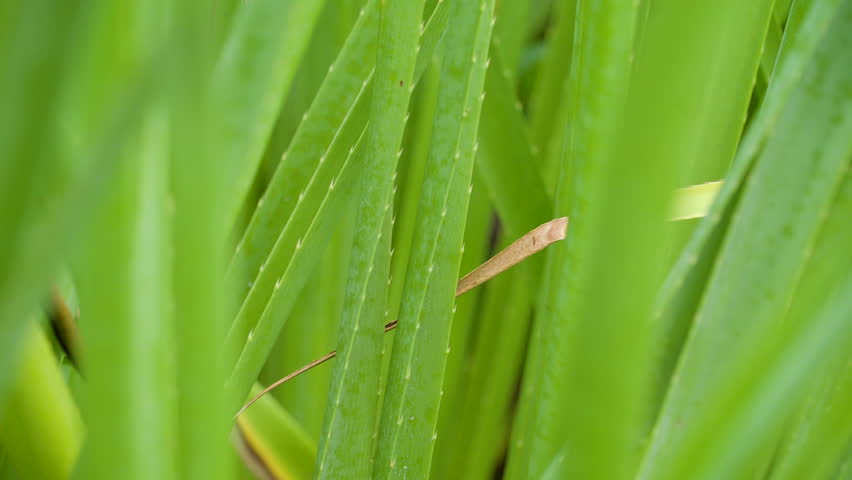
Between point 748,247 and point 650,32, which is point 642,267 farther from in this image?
point 748,247

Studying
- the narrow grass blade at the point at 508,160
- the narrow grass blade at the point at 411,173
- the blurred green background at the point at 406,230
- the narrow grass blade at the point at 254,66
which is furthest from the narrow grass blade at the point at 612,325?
the narrow grass blade at the point at 411,173

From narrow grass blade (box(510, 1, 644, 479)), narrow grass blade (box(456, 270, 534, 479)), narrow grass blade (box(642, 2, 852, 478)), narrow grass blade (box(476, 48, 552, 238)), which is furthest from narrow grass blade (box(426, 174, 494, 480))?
narrow grass blade (box(510, 1, 644, 479))

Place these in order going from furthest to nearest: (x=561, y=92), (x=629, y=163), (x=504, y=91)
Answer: (x=561, y=92), (x=504, y=91), (x=629, y=163)

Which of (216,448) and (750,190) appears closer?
(216,448)

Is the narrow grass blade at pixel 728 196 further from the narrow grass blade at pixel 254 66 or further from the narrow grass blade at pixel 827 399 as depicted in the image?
the narrow grass blade at pixel 254 66

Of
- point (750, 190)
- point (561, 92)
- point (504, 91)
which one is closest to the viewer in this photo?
point (750, 190)

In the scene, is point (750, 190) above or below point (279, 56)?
below

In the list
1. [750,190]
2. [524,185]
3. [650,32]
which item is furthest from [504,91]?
[650,32]
